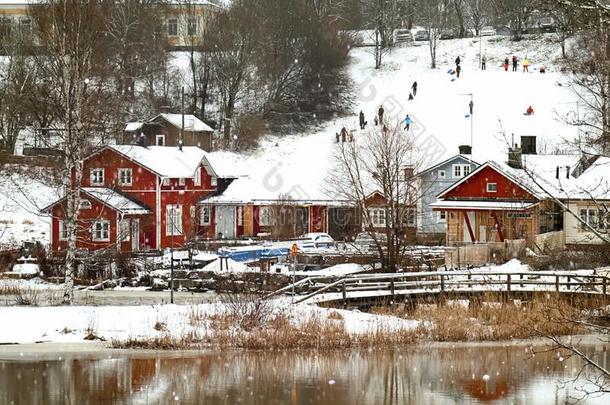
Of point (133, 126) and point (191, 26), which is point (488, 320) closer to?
point (133, 126)

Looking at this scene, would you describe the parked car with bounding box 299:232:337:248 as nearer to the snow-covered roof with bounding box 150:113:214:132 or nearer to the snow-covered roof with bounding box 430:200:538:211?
the snow-covered roof with bounding box 430:200:538:211

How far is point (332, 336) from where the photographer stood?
26078 mm

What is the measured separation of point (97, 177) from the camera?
49.5 meters

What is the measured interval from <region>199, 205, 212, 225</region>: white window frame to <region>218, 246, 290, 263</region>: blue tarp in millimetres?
8675

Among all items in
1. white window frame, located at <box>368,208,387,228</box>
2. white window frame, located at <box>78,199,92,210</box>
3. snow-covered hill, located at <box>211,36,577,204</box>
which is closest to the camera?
white window frame, located at <box>78,199,92,210</box>

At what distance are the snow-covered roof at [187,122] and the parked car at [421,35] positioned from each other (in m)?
27.7

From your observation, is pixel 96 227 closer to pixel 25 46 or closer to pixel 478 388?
pixel 25 46

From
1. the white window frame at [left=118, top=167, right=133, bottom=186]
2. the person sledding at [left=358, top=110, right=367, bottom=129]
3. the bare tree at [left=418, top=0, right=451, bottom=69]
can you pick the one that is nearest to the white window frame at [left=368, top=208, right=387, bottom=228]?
the white window frame at [left=118, top=167, right=133, bottom=186]

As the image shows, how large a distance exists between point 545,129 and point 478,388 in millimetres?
48127

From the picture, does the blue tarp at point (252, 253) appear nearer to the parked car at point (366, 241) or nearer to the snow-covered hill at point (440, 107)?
the parked car at point (366, 241)

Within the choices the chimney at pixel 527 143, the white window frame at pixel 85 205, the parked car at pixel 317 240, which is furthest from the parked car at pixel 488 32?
the white window frame at pixel 85 205

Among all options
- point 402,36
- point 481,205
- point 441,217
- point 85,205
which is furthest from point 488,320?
point 402,36

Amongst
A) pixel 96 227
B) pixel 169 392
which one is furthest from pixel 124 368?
pixel 96 227

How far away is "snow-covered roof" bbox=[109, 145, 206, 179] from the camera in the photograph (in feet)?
161
